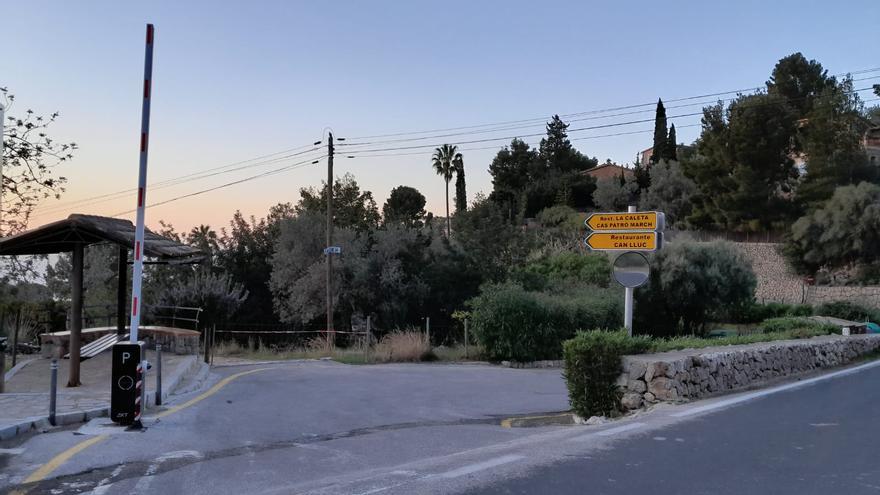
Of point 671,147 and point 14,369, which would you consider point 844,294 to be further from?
→ point 14,369

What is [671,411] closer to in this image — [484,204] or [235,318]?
[484,204]

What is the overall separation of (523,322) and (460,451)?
1760cm

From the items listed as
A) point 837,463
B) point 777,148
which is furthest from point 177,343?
point 777,148

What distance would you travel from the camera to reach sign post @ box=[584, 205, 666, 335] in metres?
12.6

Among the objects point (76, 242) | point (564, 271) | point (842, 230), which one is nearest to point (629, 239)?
point (76, 242)

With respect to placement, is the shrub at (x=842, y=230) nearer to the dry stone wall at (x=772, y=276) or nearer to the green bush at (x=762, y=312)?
the dry stone wall at (x=772, y=276)

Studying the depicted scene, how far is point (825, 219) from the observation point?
45562 millimetres

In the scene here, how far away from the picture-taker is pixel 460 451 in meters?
8.11

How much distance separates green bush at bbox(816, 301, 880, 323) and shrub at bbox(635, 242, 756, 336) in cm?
539

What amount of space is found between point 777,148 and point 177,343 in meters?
46.6

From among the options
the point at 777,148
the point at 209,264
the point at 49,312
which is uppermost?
the point at 777,148

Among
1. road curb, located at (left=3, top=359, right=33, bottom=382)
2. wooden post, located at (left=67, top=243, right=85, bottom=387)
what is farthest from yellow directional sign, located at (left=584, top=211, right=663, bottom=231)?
road curb, located at (left=3, top=359, right=33, bottom=382)

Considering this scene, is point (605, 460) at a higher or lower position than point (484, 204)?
lower

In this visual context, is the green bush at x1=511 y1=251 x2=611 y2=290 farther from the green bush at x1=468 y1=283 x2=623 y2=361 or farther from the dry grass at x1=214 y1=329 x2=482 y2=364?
the dry grass at x1=214 y1=329 x2=482 y2=364
